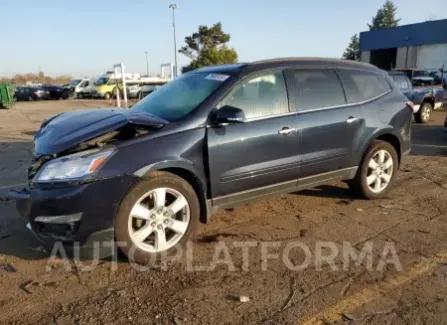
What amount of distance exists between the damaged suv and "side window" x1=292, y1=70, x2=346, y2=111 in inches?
0.5

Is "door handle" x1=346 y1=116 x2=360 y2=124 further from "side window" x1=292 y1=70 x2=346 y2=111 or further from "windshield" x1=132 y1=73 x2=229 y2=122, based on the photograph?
"windshield" x1=132 y1=73 x2=229 y2=122

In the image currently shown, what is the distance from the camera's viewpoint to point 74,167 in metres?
3.28

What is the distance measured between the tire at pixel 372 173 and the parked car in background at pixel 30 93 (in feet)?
113

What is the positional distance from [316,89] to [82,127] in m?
2.55

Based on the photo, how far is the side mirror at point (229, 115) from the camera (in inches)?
146

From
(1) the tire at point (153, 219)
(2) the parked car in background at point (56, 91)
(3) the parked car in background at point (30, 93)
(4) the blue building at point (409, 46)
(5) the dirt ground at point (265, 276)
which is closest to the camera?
(5) the dirt ground at point (265, 276)

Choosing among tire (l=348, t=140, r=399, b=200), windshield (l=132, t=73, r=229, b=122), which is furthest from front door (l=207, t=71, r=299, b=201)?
tire (l=348, t=140, r=399, b=200)

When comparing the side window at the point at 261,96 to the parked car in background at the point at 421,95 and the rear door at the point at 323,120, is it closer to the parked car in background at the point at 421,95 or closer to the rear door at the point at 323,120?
the rear door at the point at 323,120

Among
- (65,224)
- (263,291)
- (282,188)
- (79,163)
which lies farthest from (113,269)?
(282,188)

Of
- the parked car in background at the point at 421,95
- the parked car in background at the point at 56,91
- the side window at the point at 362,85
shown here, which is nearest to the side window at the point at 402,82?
the parked car in background at the point at 421,95

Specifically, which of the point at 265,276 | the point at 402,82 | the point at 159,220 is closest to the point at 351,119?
the point at 265,276

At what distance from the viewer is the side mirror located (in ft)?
12.2

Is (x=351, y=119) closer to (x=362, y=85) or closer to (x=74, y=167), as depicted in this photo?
(x=362, y=85)

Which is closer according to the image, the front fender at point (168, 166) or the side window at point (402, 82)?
the front fender at point (168, 166)
